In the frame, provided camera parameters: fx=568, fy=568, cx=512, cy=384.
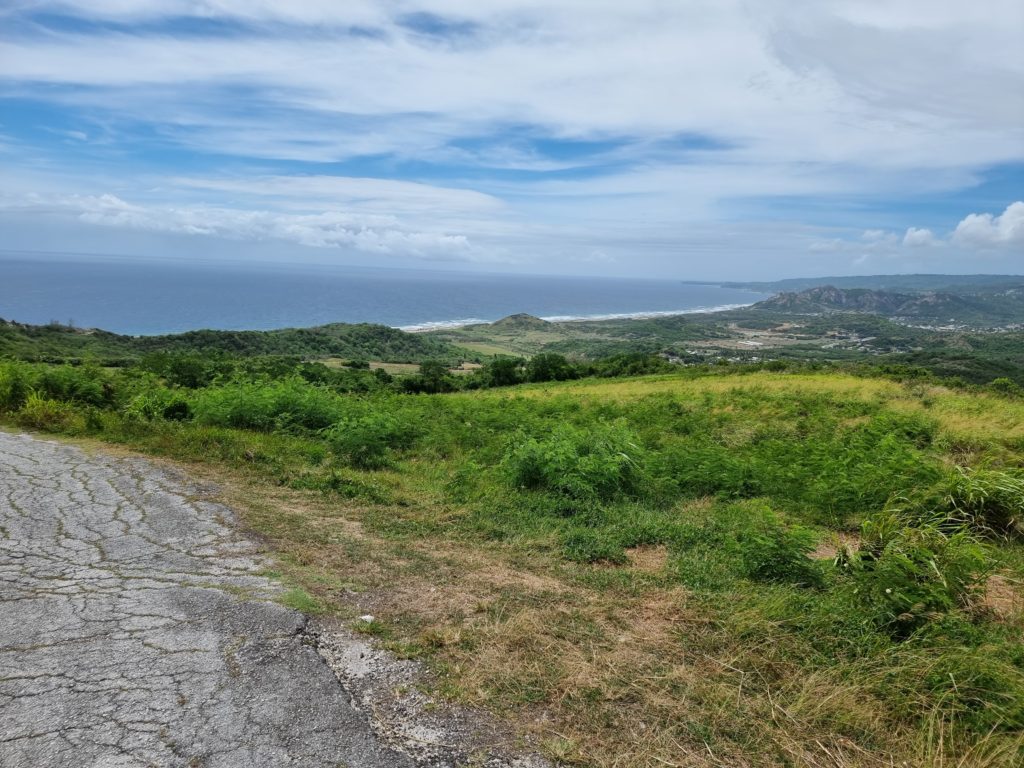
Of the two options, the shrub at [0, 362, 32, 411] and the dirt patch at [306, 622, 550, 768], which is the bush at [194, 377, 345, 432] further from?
the dirt patch at [306, 622, 550, 768]

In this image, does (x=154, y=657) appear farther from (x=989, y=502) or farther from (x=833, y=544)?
(x=989, y=502)

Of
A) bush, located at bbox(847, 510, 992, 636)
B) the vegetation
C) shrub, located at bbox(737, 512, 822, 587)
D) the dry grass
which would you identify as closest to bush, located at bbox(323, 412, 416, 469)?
the dry grass

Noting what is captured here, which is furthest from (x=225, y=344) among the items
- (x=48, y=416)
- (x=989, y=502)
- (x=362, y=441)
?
(x=989, y=502)

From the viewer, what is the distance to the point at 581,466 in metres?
8.64

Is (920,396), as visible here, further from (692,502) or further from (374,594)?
(374,594)

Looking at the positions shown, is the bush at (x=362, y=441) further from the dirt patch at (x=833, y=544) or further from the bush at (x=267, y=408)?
the dirt patch at (x=833, y=544)

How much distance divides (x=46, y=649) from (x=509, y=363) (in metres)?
39.2

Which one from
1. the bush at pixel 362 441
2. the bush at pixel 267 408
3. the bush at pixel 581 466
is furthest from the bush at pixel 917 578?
the bush at pixel 267 408

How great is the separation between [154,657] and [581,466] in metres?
5.91

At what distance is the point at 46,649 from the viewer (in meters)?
3.97

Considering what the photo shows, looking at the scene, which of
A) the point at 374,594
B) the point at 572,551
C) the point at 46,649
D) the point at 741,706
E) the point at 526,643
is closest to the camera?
the point at 741,706

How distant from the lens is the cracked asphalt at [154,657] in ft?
10.4

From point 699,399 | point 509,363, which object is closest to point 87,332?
point 509,363

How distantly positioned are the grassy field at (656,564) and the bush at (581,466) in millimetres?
39
